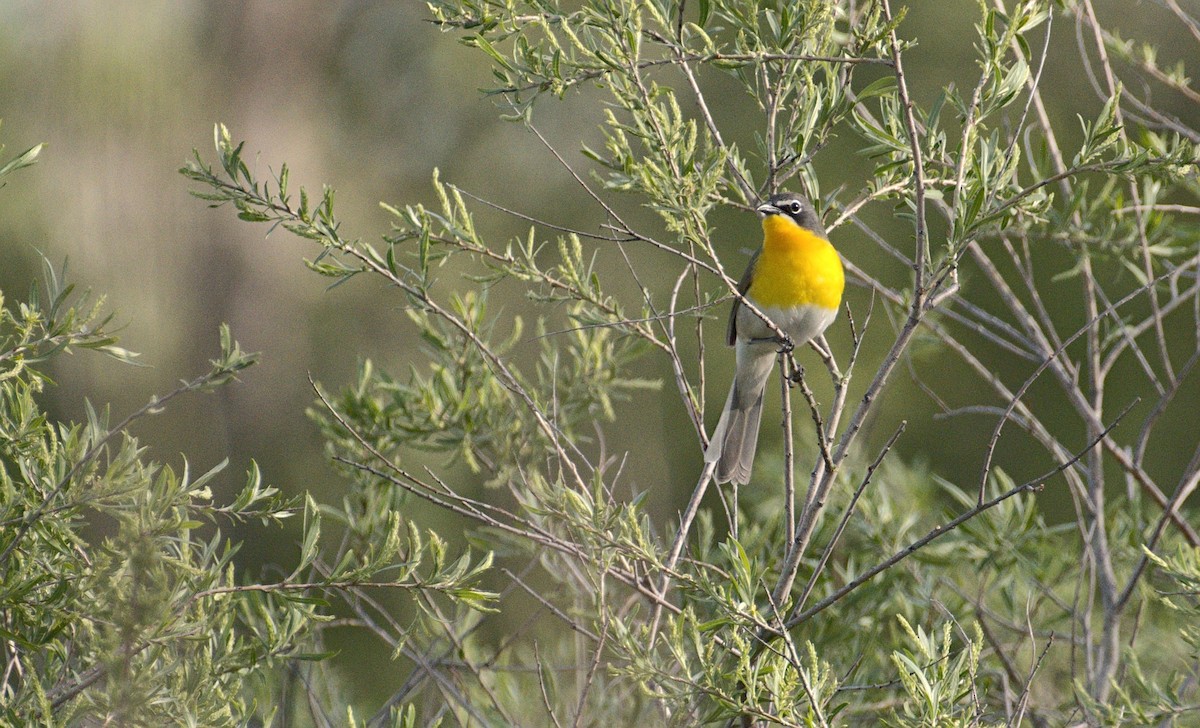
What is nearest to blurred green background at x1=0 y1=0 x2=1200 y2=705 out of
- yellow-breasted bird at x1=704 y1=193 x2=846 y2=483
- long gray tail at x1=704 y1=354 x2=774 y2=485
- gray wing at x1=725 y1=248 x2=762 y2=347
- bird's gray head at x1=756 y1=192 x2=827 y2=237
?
gray wing at x1=725 y1=248 x2=762 y2=347

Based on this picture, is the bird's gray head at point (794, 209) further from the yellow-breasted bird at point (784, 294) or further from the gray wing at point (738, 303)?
the gray wing at point (738, 303)

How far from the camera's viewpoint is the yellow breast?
140 inches

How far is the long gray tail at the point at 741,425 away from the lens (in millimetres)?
3264

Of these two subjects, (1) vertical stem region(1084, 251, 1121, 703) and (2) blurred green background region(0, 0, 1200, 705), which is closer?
(1) vertical stem region(1084, 251, 1121, 703)

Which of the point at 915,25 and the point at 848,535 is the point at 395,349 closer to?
the point at 915,25

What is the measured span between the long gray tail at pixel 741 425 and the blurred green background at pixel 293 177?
2.44 m

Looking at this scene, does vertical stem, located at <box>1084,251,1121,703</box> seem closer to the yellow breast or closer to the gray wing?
the yellow breast

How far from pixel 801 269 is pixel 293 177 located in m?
7.10

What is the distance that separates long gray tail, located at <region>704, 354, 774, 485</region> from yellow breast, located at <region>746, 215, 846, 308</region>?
31cm

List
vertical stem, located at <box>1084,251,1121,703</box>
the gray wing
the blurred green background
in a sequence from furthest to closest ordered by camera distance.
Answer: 1. the blurred green background
2. the gray wing
3. vertical stem, located at <box>1084,251,1121,703</box>

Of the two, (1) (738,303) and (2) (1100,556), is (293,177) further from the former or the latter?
(2) (1100,556)

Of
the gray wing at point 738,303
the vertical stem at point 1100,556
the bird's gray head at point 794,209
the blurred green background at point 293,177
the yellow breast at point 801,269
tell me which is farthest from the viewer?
the blurred green background at point 293,177

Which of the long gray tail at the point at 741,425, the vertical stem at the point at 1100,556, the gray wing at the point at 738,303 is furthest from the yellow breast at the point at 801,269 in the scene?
the vertical stem at the point at 1100,556

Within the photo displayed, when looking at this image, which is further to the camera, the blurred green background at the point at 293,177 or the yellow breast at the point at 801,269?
the blurred green background at the point at 293,177
